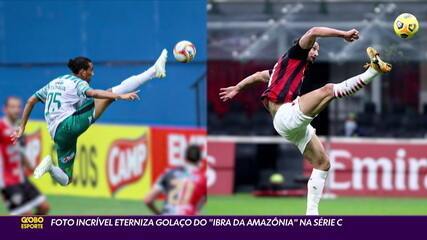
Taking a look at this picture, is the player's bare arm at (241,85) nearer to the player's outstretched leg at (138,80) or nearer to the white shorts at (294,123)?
the white shorts at (294,123)

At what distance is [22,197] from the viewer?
14.2 metres

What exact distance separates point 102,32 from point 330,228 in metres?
8.46

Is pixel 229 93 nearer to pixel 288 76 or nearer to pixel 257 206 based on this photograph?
pixel 288 76

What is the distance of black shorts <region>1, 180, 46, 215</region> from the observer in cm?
1402

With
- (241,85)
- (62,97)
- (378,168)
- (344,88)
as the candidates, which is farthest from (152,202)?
(378,168)

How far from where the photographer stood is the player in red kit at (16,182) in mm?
13977

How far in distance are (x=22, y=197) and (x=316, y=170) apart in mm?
3795

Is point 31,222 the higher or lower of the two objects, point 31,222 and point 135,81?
the lower

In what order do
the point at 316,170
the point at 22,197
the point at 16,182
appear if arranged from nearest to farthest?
the point at 316,170
the point at 22,197
the point at 16,182

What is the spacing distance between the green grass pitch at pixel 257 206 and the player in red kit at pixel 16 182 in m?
1.43

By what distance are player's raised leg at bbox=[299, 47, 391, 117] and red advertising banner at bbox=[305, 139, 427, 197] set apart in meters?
9.86

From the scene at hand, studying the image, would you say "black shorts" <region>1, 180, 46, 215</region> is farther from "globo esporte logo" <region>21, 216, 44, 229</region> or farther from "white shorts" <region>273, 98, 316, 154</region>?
"globo esporte logo" <region>21, 216, 44, 229</region>

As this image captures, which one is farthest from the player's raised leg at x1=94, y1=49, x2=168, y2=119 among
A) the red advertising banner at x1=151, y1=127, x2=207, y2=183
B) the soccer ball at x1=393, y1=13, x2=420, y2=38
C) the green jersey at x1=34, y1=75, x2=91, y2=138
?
the red advertising banner at x1=151, y1=127, x2=207, y2=183

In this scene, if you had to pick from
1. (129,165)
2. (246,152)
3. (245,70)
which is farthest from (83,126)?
(246,152)
